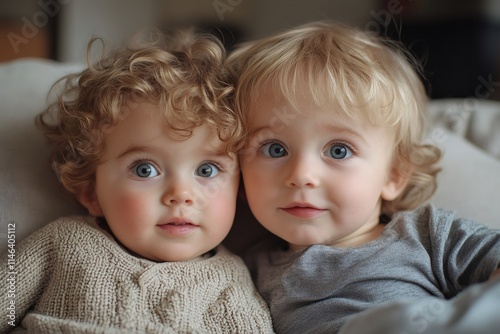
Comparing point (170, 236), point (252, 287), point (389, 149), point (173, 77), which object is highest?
point (173, 77)

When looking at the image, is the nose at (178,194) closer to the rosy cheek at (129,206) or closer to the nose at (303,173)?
the rosy cheek at (129,206)

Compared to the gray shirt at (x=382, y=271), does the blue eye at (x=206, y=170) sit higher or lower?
higher

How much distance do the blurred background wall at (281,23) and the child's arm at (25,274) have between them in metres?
1.74

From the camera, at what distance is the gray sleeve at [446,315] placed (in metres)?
0.67

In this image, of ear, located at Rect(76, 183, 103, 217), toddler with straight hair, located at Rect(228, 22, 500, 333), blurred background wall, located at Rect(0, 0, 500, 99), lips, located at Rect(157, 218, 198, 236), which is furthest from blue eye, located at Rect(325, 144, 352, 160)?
blurred background wall, located at Rect(0, 0, 500, 99)

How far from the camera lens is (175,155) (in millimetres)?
959

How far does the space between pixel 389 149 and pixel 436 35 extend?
2.33 meters

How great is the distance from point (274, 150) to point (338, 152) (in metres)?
0.11

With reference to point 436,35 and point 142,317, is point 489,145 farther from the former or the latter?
point 436,35

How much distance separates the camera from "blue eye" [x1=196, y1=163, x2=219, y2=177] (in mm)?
994

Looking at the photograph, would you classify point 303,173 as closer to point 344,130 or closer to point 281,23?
point 344,130

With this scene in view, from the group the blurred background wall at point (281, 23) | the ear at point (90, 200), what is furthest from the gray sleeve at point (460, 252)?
the blurred background wall at point (281, 23)

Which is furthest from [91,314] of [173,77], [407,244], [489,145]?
[489,145]

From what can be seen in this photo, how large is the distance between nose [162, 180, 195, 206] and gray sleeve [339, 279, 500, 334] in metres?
0.37
